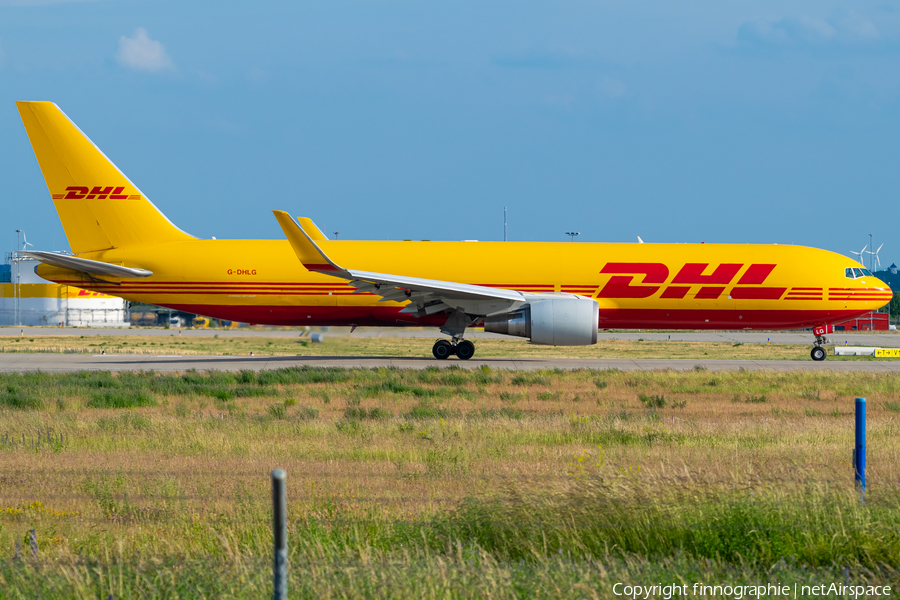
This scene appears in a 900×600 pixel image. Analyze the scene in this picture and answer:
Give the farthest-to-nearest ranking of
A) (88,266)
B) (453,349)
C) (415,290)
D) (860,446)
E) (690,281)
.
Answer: (453,349), (690,281), (88,266), (415,290), (860,446)

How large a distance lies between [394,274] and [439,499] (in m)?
20.5

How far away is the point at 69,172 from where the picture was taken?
27.8 meters

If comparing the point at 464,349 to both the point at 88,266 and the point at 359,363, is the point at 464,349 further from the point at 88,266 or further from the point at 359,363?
the point at 88,266

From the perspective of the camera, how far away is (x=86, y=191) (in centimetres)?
2798

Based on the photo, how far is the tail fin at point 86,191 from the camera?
27578 mm

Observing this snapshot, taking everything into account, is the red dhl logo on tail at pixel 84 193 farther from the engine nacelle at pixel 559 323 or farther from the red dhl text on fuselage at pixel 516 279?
the engine nacelle at pixel 559 323

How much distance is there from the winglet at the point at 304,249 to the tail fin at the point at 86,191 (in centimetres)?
598

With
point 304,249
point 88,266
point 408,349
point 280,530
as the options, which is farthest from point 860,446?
point 408,349

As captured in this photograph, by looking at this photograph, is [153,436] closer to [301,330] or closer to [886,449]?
[886,449]

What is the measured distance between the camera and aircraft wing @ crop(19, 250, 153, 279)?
1026 inches

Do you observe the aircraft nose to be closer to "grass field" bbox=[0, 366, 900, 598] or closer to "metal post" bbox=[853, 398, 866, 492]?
"grass field" bbox=[0, 366, 900, 598]

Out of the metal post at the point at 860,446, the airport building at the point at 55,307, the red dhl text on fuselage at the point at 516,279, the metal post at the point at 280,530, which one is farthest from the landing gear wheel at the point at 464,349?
the airport building at the point at 55,307

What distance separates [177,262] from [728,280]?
61.7ft

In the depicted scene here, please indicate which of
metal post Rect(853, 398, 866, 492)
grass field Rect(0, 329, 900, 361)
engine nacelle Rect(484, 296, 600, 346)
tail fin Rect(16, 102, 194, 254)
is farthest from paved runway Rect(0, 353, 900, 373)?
metal post Rect(853, 398, 866, 492)
